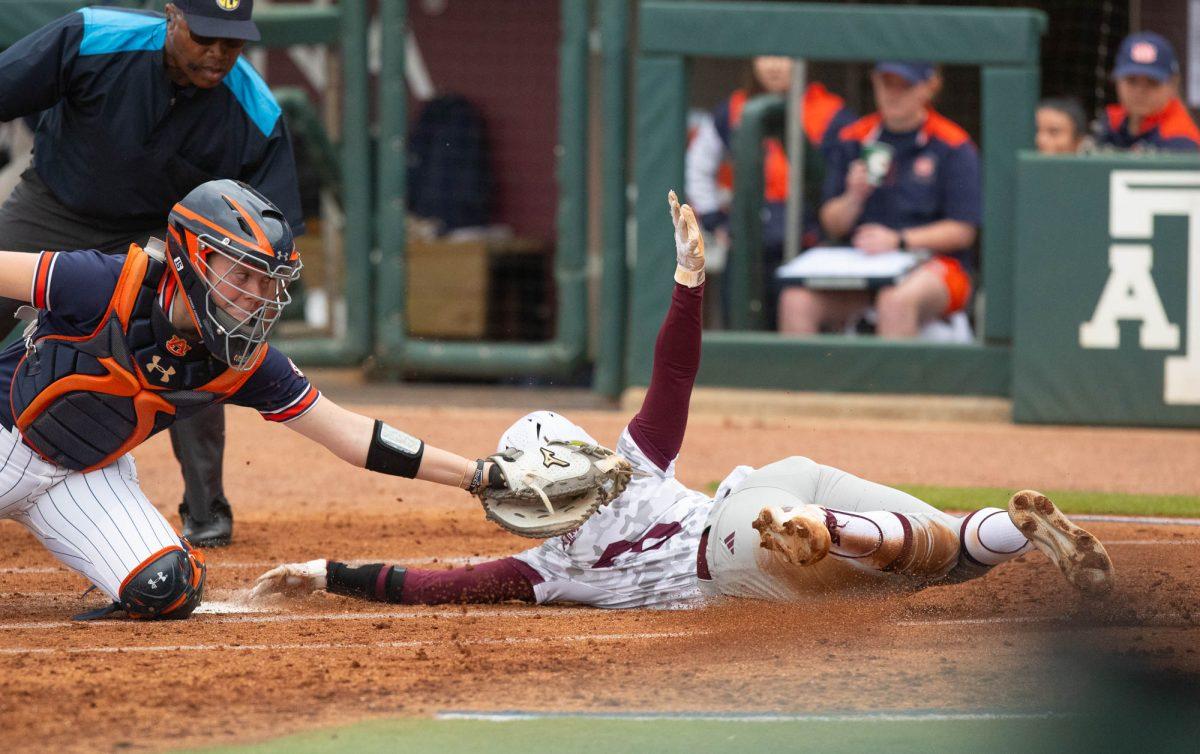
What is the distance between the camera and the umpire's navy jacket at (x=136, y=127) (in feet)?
17.1

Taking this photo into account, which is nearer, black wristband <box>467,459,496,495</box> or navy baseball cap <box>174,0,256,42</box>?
black wristband <box>467,459,496,495</box>

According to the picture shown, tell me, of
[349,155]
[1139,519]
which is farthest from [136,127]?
[349,155]

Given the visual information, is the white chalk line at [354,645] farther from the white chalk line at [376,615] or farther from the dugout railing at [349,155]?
the dugout railing at [349,155]

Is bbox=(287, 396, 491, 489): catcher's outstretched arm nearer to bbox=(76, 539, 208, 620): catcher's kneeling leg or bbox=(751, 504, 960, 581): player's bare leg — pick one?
bbox=(76, 539, 208, 620): catcher's kneeling leg

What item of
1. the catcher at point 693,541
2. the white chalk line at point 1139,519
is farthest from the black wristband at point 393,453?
the white chalk line at point 1139,519

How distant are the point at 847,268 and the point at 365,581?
14.3ft

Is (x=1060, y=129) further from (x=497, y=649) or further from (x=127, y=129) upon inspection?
(x=497, y=649)

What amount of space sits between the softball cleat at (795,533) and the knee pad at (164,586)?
1.65 metres

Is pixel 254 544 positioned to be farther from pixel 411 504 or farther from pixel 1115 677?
pixel 1115 677

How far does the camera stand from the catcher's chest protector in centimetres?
416

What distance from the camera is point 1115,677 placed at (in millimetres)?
3701

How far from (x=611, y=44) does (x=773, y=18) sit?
101 cm

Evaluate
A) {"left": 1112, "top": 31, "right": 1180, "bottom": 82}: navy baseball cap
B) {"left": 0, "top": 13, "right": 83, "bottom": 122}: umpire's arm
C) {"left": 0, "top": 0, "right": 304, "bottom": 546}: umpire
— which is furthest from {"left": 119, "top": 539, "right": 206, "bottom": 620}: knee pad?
{"left": 1112, "top": 31, "right": 1180, "bottom": 82}: navy baseball cap

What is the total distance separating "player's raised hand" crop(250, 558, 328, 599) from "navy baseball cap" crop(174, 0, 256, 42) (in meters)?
1.68
